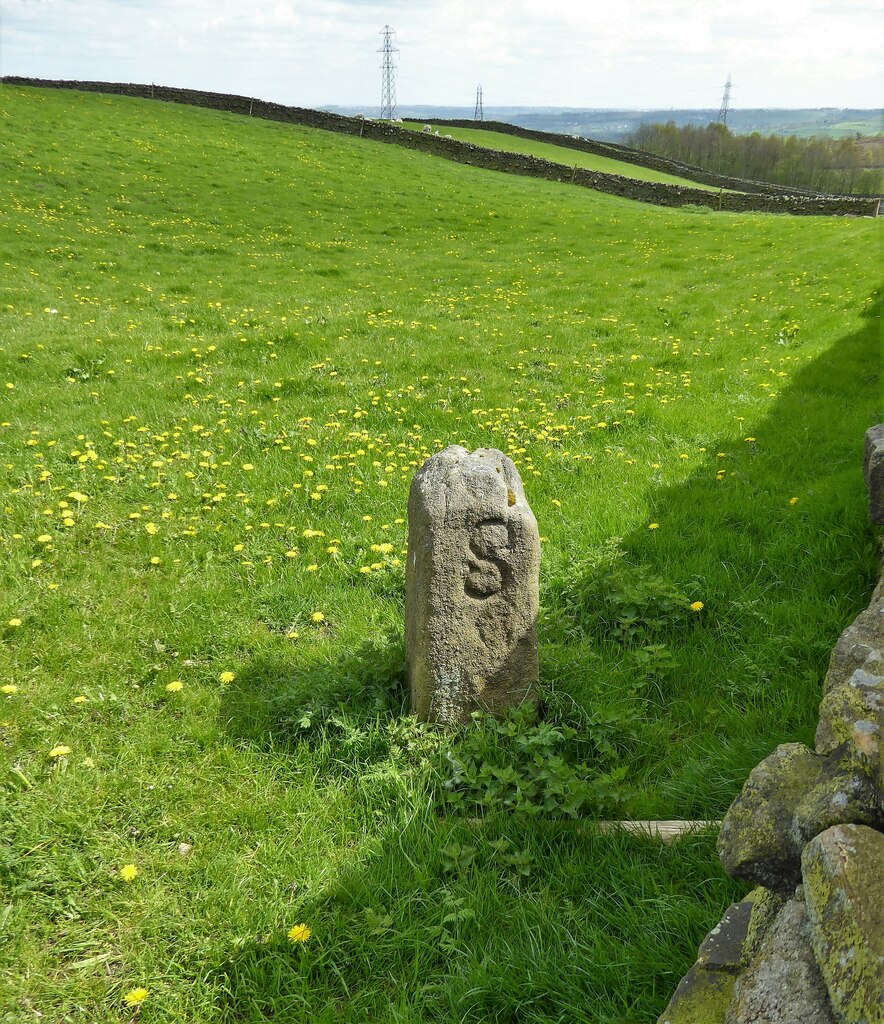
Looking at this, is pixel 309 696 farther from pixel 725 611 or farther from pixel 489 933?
pixel 725 611

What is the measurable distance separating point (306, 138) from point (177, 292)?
22472mm

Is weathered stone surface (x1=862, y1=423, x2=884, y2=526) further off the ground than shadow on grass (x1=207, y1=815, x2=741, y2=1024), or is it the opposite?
weathered stone surface (x1=862, y1=423, x2=884, y2=526)

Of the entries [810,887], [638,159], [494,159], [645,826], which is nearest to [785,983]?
[810,887]

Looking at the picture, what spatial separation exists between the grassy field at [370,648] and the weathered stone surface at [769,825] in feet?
3.06

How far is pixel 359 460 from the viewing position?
6602mm

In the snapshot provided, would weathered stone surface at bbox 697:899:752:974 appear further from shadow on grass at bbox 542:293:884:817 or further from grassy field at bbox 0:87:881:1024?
shadow on grass at bbox 542:293:884:817

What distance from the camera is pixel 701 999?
5.65ft

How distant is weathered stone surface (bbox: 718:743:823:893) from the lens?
1.61 m

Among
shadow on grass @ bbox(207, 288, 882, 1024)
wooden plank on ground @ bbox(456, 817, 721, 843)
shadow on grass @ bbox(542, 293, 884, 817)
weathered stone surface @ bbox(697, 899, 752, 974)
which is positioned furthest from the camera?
shadow on grass @ bbox(542, 293, 884, 817)

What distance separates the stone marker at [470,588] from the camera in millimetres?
3184

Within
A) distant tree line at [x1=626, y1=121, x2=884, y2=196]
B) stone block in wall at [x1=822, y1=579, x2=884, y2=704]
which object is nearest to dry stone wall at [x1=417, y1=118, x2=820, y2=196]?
distant tree line at [x1=626, y1=121, x2=884, y2=196]

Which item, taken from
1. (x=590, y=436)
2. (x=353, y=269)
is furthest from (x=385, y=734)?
(x=353, y=269)

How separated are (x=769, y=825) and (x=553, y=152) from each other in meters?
42.5

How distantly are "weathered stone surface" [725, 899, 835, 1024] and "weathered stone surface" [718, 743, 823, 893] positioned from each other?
136mm
